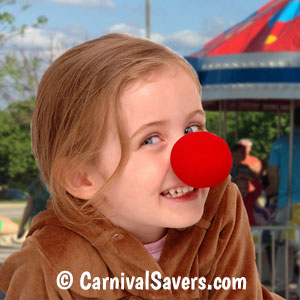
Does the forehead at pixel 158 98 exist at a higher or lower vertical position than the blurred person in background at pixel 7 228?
higher

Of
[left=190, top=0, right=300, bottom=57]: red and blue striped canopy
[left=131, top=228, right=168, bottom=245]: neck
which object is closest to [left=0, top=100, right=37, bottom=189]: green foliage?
[left=190, top=0, right=300, bottom=57]: red and blue striped canopy

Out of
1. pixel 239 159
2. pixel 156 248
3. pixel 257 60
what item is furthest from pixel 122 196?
pixel 239 159

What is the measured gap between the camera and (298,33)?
5098 mm

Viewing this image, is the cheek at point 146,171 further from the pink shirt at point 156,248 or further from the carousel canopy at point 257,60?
the carousel canopy at point 257,60

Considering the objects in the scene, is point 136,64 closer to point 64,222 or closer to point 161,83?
point 161,83

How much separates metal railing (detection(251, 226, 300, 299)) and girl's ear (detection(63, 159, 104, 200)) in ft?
11.7

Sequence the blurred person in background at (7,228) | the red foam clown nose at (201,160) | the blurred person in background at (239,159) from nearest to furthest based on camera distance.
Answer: the red foam clown nose at (201,160) < the blurred person in background at (239,159) < the blurred person in background at (7,228)

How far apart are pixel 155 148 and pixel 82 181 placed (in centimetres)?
26

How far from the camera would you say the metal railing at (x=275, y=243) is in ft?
16.3

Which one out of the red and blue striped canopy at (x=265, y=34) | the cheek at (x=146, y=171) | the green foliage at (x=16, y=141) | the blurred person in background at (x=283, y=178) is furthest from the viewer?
the green foliage at (x=16, y=141)

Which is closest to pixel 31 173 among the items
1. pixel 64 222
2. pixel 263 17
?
pixel 263 17

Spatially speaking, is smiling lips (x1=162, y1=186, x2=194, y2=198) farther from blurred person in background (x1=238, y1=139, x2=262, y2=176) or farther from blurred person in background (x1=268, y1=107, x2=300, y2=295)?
blurred person in background (x1=238, y1=139, x2=262, y2=176)

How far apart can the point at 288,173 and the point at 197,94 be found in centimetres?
421

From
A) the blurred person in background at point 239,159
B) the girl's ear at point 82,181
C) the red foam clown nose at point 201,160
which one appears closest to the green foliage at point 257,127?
the blurred person in background at point 239,159
